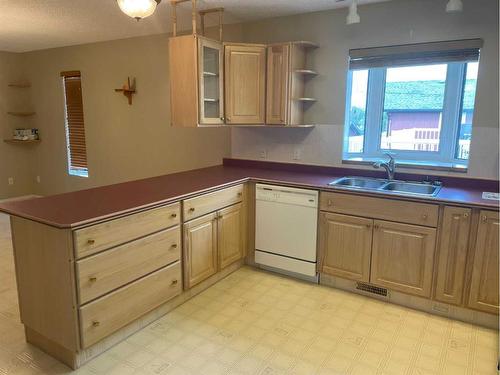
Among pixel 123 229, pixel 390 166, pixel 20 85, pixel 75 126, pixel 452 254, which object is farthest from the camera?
pixel 20 85

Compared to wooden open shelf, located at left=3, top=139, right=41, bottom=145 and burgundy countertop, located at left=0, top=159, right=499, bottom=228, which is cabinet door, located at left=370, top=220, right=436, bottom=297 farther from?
wooden open shelf, located at left=3, top=139, right=41, bottom=145

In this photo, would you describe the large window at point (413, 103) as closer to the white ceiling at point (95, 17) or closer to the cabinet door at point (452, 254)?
the white ceiling at point (95, 17)

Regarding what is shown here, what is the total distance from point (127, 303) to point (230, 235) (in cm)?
113

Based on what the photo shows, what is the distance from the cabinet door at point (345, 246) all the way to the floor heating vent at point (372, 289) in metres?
0.09

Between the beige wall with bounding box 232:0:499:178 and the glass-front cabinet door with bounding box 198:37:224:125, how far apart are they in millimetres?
617

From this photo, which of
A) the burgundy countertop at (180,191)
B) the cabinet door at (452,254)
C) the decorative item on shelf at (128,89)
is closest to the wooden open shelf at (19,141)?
the decorative item on shelf at (128,89)

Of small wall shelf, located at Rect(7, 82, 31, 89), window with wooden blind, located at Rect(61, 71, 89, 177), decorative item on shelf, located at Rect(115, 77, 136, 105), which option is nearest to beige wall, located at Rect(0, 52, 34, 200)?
small wall shelf, located at Rect(7, 82, 31, 89)

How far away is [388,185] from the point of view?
123 inches

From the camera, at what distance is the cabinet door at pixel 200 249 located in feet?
8.94

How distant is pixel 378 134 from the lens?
3.45 meters

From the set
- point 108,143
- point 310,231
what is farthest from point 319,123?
point 108,143

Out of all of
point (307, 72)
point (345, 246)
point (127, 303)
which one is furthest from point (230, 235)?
point (307, 72)

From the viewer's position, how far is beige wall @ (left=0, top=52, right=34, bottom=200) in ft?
18.0

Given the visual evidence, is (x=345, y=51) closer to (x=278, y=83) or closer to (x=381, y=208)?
(x=278, y=83)
